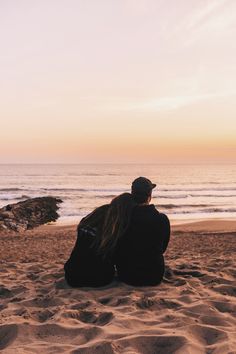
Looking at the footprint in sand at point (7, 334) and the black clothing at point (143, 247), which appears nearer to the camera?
the footprint in sand at point (7, 334)

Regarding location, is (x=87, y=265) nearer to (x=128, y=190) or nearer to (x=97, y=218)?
(x=97, y=218)

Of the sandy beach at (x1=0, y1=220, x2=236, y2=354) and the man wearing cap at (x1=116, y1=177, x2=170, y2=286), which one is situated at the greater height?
the man wearing cap at (x1=116, y1=177, x2=170, y2=286)

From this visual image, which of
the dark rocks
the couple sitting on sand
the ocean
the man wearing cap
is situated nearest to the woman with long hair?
the couple sitting on sand

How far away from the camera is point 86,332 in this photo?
12.9ft

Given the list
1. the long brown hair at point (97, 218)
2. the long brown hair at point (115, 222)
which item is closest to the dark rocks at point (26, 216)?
the long brown hair at point (97, 218)

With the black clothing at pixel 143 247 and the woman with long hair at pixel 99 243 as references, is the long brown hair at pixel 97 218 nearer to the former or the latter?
the woman with long hair at pixel 99 243

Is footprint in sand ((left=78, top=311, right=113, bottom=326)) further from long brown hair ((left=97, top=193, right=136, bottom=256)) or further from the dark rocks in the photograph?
the dark rocks

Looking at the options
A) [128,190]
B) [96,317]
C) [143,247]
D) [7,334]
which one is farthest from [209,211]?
[128,190]

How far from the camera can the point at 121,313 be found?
4.48 m

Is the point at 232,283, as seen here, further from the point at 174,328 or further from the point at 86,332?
the point at 86,332

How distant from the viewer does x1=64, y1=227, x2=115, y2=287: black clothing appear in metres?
5.62

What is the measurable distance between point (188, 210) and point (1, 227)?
12.6 m

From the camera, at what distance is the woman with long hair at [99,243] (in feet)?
18.1

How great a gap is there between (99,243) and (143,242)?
63 cm
